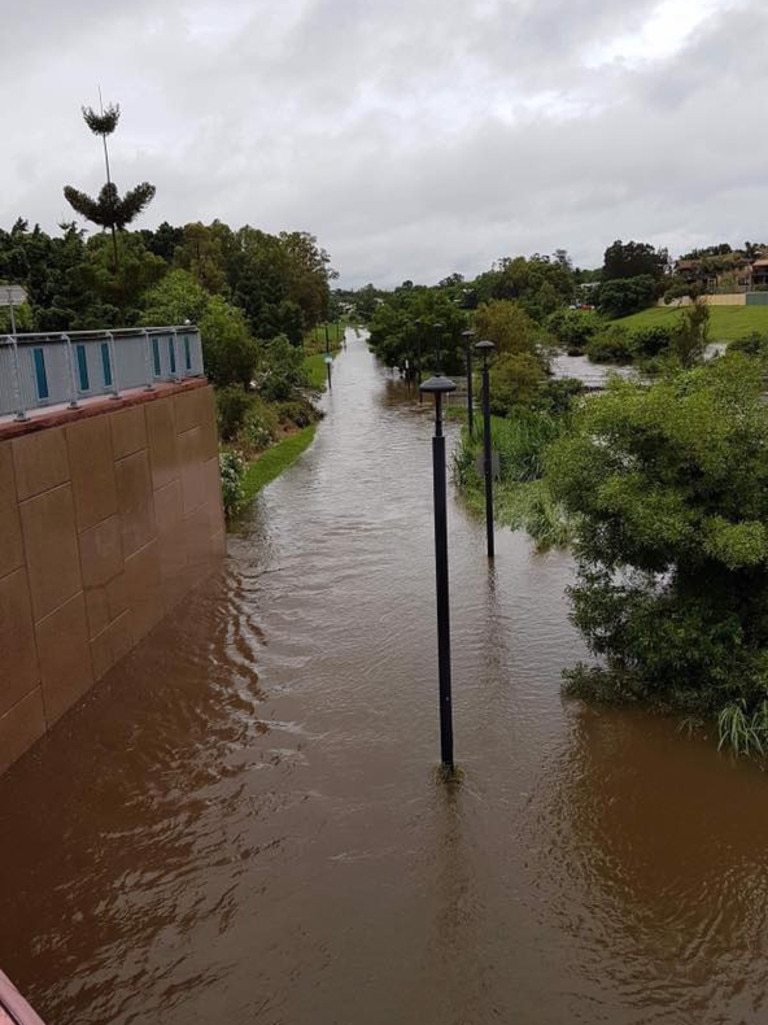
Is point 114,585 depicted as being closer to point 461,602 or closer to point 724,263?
point 461,602

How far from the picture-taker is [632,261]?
95875 millimetres

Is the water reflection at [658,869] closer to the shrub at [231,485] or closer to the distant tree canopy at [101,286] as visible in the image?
the shrub at [231,485]

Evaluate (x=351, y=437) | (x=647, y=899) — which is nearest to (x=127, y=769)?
(x=647, y=899)

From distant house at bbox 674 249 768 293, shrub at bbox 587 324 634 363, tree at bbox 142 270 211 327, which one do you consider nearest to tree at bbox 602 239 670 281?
A: distant house at bbox 674 249 768 293

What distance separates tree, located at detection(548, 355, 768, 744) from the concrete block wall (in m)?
4.75

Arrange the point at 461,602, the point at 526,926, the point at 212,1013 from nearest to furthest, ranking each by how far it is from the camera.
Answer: the point at 212,1013
the point at 526,926
the point at 461,602

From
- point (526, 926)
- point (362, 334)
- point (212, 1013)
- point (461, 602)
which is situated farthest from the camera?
point (362, 334)

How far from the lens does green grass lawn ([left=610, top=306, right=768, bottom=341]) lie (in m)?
59.2

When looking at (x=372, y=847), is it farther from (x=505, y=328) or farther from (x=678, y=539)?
(x=505, y=328)

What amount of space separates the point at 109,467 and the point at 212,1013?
6054mm

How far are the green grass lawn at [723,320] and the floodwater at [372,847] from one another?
49089mm

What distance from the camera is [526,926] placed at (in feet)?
18.9

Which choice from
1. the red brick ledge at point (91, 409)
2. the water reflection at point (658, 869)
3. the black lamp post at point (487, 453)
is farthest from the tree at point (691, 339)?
the water reflection at point (658, 869)

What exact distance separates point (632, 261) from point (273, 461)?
81.9 metres
